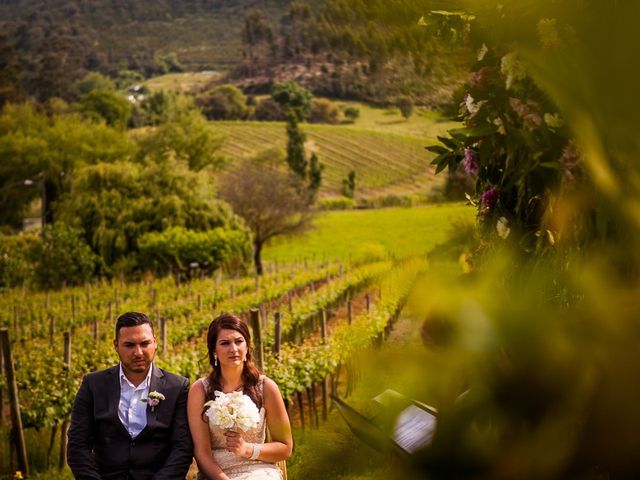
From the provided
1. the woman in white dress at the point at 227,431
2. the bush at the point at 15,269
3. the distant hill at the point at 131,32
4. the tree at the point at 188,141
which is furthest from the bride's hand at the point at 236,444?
the distant hill at the point at 131,32

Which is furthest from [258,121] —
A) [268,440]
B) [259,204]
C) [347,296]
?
[268,440]

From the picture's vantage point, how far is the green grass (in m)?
32.8

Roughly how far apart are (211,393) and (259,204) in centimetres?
2576

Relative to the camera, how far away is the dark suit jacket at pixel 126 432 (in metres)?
3.05

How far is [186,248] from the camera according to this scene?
23.6 m

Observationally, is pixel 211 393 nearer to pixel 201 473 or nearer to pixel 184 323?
pixel 201 473

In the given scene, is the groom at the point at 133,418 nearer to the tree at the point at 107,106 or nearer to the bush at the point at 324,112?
the tree at the point at 107,106

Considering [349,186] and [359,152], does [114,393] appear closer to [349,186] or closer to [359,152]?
[349,186]

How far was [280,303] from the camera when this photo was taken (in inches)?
673

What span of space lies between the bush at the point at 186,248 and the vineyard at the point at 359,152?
25304mm

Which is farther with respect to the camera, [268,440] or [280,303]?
[280,303]

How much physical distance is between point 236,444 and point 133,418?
60 cm

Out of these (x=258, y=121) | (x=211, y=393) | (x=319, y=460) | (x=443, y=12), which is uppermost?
(x=443, y=12)

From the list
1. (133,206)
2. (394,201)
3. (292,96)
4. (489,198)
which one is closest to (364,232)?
(394,201)
